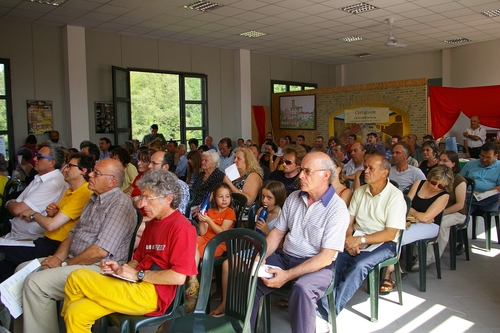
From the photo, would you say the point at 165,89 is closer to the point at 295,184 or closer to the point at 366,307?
the point at 295,184

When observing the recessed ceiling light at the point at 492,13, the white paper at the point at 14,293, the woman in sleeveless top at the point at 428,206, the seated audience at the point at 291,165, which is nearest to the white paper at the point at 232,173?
the seated audience at the point at 291,165

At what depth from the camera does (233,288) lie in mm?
2359

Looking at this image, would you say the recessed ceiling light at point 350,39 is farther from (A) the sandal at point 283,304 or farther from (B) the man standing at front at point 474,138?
(A) the sandal at point 283,304

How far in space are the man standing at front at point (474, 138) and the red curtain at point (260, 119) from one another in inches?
234

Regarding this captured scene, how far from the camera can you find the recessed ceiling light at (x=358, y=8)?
792 cm

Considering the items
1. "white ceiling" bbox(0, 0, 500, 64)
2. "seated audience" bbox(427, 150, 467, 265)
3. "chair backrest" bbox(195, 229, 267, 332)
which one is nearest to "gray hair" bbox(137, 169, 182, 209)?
"chair backrest" bbox(195, 229, 267, 332)

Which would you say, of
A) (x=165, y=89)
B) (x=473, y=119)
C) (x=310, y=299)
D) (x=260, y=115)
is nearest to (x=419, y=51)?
(x=473, y=119)

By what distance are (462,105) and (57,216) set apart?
30.7ft

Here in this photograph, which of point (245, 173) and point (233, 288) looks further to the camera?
point (245, 173)

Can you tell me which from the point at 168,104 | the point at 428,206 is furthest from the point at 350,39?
the point at 428,206

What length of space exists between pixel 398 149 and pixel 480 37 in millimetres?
8191

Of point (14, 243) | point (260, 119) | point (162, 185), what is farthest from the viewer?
point (260, 119)

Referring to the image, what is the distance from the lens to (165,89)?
1561 centimetres

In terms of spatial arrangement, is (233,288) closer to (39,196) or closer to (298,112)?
(39,196)
